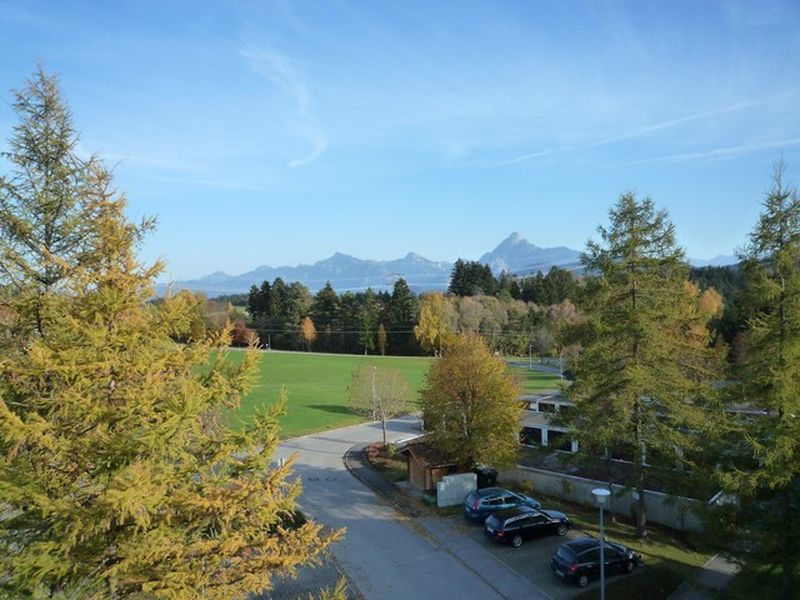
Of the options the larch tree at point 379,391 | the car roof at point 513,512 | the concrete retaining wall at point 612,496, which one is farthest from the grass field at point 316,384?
the car roof at point 513,512

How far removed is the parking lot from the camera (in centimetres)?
1625

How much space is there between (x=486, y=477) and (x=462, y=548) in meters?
6.84

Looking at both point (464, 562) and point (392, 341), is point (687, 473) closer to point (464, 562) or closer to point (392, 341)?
point (464, 562)

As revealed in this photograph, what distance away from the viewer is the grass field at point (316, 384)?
41688 millimetres

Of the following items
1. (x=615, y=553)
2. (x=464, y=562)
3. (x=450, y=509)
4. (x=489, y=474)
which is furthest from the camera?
(x=489, y=474)

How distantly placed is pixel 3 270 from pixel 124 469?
10.9 feet

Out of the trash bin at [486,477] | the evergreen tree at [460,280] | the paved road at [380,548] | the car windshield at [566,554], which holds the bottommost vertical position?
the paved road at [380,548]

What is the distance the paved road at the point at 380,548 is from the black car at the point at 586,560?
1458mm

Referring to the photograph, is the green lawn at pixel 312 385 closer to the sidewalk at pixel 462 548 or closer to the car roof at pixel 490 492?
the sidewalk at pixel 462 548

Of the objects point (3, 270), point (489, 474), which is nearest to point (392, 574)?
point (489, 474)

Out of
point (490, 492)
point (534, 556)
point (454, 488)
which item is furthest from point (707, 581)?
point (454, 488)

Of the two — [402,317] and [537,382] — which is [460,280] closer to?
[402,317]

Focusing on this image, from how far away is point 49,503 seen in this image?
5383 mm

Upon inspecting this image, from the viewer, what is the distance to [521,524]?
19.3m
